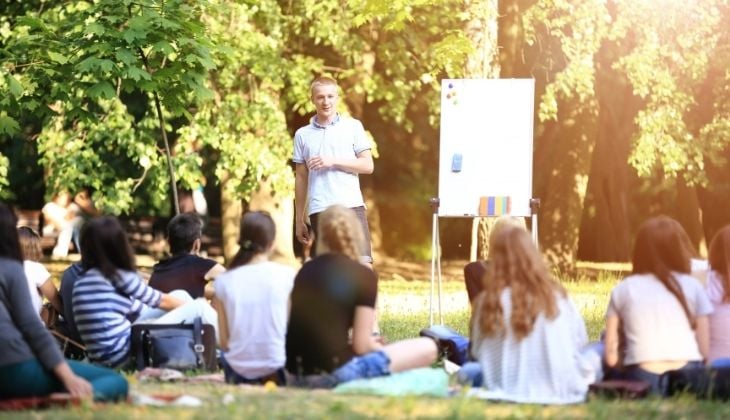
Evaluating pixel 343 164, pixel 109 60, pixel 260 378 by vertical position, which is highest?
pixel 109 60

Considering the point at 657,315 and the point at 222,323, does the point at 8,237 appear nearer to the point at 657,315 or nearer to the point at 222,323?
the point at 222,323

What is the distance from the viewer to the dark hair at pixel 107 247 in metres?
9.15

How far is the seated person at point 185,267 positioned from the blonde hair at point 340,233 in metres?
1.83

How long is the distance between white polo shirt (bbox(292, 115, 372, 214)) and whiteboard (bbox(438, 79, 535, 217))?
242 cm

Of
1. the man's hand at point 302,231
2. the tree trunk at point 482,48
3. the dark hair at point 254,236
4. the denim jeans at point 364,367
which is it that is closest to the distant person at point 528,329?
the denim jeans at point 364,367

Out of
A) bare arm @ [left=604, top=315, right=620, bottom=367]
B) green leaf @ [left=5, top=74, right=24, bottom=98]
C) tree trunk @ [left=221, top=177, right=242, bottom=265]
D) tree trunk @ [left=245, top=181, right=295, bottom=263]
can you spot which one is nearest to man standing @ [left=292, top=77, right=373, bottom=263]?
green leaf @ [left=5, top=74, right=24, bottom=98]

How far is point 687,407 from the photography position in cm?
788

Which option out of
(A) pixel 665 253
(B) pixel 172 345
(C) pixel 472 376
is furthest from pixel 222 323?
(A) pixel 665 253

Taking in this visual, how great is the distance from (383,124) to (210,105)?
8.33 metres

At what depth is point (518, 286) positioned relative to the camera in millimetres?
8133

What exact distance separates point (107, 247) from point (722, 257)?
3663 millimetres

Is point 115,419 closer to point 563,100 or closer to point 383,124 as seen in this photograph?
point 563,100

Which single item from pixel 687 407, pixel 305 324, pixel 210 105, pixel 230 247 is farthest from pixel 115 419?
pixel 230 247

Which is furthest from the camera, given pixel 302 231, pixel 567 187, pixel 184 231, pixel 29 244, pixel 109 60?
pixel 567 187
